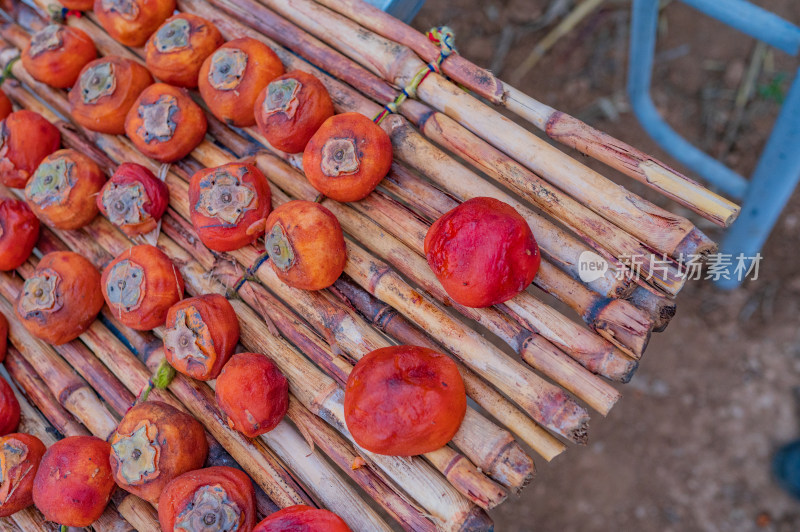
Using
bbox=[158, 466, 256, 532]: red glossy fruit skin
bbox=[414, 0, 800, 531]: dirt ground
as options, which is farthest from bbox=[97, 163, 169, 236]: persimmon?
bbox=[414, 0, 800, 531]: dirt ground

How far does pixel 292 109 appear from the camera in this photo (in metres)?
1.94

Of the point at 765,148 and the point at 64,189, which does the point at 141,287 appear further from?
the point at 765,148

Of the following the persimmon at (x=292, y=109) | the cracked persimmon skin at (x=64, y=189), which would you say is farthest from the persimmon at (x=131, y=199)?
the persimmon at (x=292, y=109)

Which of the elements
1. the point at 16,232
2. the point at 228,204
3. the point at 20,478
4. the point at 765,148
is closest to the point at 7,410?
the point at 20,478

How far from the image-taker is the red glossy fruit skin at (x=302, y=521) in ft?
5.29

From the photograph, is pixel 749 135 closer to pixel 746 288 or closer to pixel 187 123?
pixel 746 288

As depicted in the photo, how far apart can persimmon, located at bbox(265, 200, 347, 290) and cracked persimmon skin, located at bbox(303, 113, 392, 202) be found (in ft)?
0.32

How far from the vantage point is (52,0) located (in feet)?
8.22

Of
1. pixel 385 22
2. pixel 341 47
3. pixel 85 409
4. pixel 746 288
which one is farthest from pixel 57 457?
pixel 746 288

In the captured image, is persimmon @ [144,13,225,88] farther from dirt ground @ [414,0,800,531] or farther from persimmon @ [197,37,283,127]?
dirt ground @ [414,0,800,531]

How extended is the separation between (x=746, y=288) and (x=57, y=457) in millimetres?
3717

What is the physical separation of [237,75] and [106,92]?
0.52 meters

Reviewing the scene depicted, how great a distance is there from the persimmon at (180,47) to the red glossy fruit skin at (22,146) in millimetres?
510

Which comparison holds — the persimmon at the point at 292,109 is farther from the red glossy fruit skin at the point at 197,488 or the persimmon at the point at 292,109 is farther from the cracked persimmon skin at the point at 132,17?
the red glossy fruit skin at the point at 197,488
